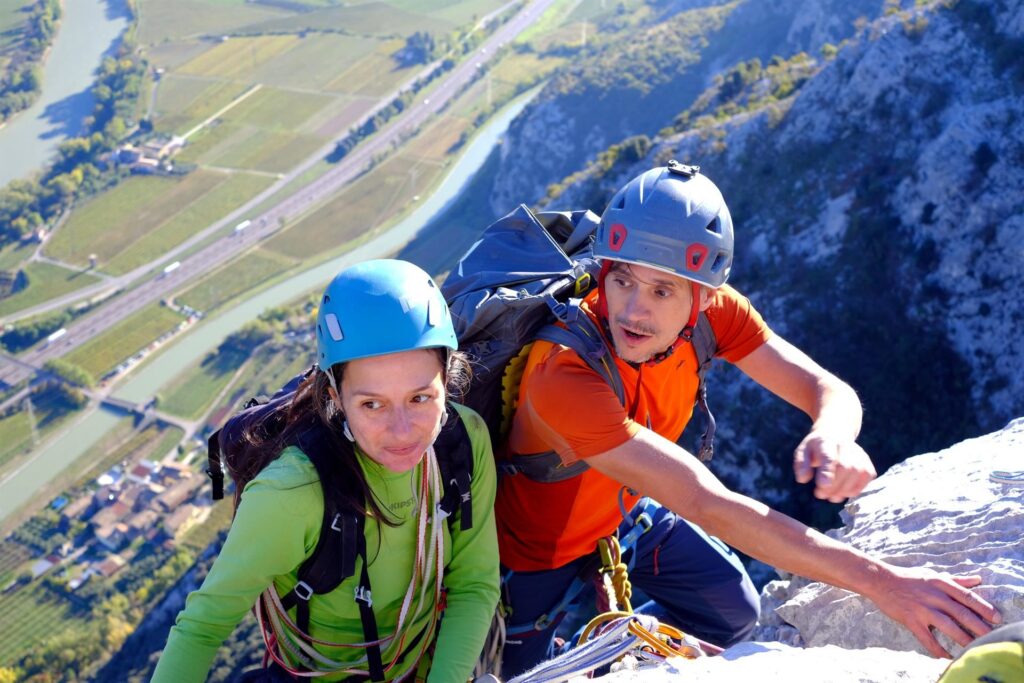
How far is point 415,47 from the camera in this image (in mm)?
112938

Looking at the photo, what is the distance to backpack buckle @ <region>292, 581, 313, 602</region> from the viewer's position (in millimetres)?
3893

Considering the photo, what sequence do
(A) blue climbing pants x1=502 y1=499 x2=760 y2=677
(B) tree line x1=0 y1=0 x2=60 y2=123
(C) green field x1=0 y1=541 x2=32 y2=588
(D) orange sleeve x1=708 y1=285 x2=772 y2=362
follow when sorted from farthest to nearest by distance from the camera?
(B) tree line x1=0 y1=0 x2=60 y2=123
(C) green field x1=0 y1=541 x2=32 y2=588
(A) blue climbing pants x1=502 y1=499 x2=760 y2=677
(D) orange sleeve x1=708 y1=285 x2=772 y2=362

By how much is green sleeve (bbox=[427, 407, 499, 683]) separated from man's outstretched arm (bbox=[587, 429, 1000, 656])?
62cm

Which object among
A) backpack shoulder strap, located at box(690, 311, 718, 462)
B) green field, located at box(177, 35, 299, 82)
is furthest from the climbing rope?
green field, located at box(177, 35, 299, 82)

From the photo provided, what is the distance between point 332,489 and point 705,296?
8.06 feet

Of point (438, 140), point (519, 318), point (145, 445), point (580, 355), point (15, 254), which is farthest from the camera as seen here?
point (438, 140)

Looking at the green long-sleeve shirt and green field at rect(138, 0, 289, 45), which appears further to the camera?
green field at rect(138, 0, 289, 45)

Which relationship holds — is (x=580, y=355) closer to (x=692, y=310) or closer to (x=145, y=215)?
(x=692, y=310)

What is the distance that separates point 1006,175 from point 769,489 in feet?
38.9

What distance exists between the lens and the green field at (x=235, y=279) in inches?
2992


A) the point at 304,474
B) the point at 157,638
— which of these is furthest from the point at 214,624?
the point at 157,638

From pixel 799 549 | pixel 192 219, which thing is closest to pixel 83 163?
pixel 192 219

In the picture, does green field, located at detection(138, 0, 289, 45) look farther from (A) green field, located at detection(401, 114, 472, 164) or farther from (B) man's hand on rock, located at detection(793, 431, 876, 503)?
(B) man's hand on rock, located at detection(793, 431, 876, 503)

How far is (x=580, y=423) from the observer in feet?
14.0
